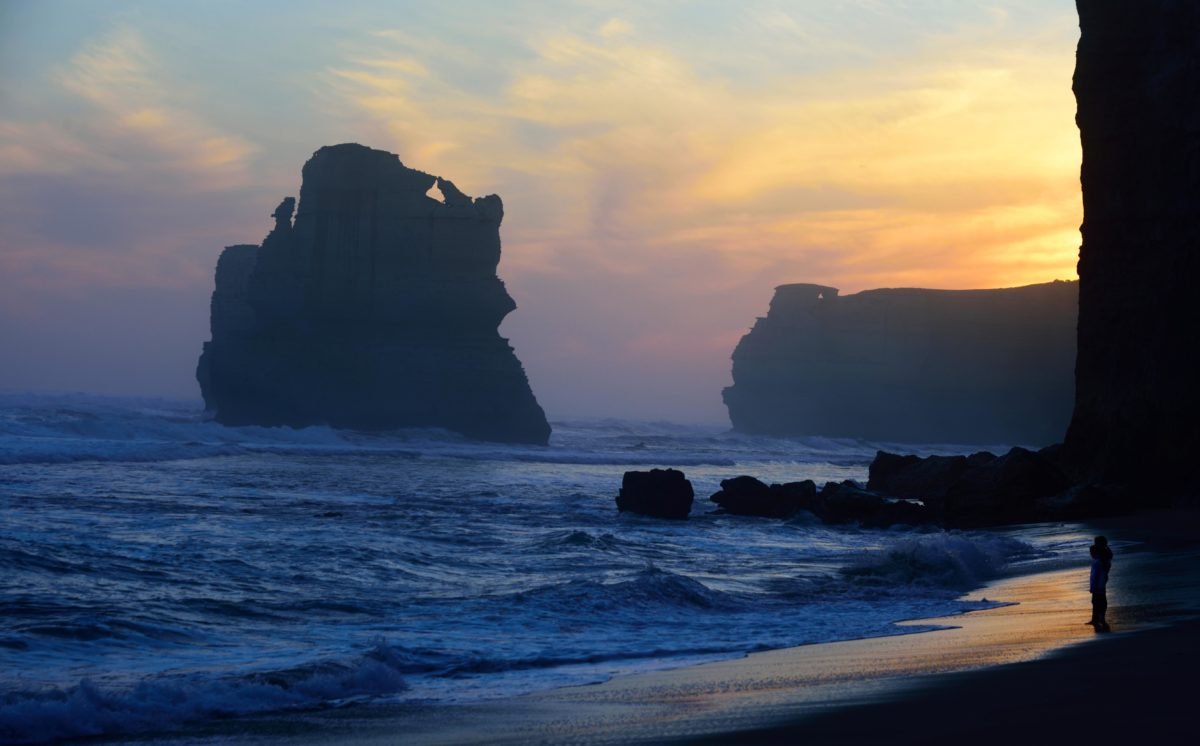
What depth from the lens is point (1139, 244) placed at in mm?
27688

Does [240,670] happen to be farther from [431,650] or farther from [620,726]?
[620,726]

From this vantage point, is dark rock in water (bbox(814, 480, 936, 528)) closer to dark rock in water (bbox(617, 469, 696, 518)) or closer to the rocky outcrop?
Result: the rocky outcrop

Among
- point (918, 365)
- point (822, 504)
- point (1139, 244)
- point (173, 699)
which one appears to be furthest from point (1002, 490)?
point (918, 365)

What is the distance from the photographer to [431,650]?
11430mm

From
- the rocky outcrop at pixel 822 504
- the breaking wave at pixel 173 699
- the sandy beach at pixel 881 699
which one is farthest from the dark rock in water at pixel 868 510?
the breaking wave at pixel 173 699

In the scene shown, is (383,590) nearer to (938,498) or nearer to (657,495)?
(657,495)

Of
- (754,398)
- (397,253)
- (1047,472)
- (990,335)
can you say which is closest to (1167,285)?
(1047,472)

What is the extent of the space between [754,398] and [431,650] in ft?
406

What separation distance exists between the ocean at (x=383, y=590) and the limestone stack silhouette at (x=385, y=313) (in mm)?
47013

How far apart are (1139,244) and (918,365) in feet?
301

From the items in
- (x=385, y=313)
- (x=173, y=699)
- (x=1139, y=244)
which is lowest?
(x=173, y=699)

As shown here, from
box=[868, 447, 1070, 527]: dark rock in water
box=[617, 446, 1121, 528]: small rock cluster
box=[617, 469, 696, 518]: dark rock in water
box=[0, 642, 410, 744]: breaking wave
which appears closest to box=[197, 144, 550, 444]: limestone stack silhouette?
box=[617, 446, 1121, 528]: small rock cluster

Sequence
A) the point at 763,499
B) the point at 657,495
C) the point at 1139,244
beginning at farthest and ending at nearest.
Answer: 1. the point at 763,499
2. the point at 657,495
3. the point at 1139,244

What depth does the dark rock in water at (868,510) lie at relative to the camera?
30.7m
